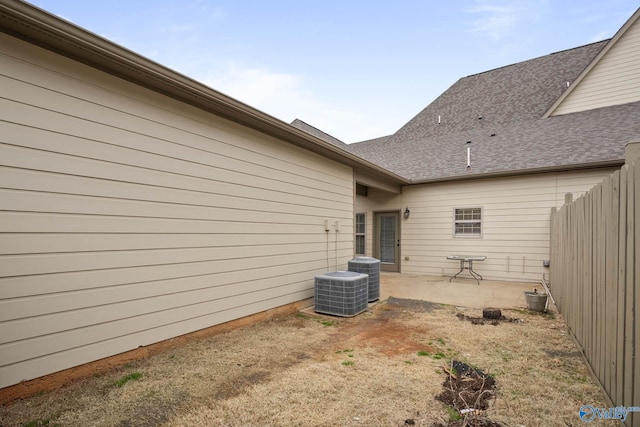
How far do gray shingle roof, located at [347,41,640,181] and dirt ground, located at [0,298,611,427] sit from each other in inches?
220

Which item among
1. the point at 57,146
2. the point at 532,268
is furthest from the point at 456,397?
the point at 532,268

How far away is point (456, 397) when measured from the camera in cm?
240

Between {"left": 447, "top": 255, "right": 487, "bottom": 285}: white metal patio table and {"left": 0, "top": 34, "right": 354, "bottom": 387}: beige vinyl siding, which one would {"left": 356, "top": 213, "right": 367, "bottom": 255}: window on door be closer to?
{"left": 447, "top": 255, "right": 487, "bottom": 285}: white metal patio table

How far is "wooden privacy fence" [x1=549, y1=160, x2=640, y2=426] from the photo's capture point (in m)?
1.72

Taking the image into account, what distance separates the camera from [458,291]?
684 cm

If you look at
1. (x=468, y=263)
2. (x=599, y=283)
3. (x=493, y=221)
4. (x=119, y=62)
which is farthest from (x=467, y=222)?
(x=119, y=62)

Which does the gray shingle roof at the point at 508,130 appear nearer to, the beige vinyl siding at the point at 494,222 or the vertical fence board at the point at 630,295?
the beige vinyl siding at the point at 494,222

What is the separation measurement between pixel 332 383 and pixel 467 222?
7379mm

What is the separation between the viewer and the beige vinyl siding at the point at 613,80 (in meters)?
8.89

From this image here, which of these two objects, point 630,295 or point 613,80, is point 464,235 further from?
point 630,295

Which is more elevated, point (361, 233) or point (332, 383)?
point (361, 233)

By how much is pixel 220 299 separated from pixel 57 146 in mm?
2370

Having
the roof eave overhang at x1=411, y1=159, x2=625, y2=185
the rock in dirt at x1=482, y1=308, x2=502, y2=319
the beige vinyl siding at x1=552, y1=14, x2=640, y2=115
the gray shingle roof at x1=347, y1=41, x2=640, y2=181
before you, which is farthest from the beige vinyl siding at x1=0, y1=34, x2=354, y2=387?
the beige vinyl siding at x1=552, y1=14, x2=640, y2=115

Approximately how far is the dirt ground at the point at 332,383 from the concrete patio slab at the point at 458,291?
175cm
